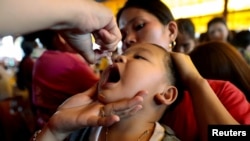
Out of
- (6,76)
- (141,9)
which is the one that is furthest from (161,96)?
(6,76)

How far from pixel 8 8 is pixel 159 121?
67cm

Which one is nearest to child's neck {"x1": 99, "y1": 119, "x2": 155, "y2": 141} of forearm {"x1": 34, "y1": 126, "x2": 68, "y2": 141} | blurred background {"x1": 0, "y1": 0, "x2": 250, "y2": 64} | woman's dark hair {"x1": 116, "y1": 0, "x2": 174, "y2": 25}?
forearm {"x1": 34, "y1": 126, "x2": 68, "y2": 141}

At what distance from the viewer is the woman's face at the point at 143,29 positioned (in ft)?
4.58

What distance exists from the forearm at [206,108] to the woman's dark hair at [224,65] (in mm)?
370

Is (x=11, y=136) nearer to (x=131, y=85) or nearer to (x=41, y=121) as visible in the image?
(x=41, y=121)

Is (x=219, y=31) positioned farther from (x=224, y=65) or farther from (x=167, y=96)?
(x=167, y=96)

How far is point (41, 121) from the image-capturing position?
1845 millimetres

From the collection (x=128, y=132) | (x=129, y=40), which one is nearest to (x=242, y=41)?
(x=129, y=40)

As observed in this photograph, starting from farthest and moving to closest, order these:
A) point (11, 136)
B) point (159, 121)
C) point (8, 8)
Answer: point (11, 136) → point (159, 121) → point (8, 8)

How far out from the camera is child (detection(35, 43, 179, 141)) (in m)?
1.00

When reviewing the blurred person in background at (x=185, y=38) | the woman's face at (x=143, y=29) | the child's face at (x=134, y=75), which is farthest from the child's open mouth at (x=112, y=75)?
the blurred person in background at (x=185, y=38)

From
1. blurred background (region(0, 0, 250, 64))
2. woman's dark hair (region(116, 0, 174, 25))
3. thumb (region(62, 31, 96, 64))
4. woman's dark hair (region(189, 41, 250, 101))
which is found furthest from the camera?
blurred background (region(0, 0, 250, 64))

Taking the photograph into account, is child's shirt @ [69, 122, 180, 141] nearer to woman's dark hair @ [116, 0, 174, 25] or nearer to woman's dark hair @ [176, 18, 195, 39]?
woman's dark hair @ [116, 0, 174, 25]

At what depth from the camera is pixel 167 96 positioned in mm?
1069
